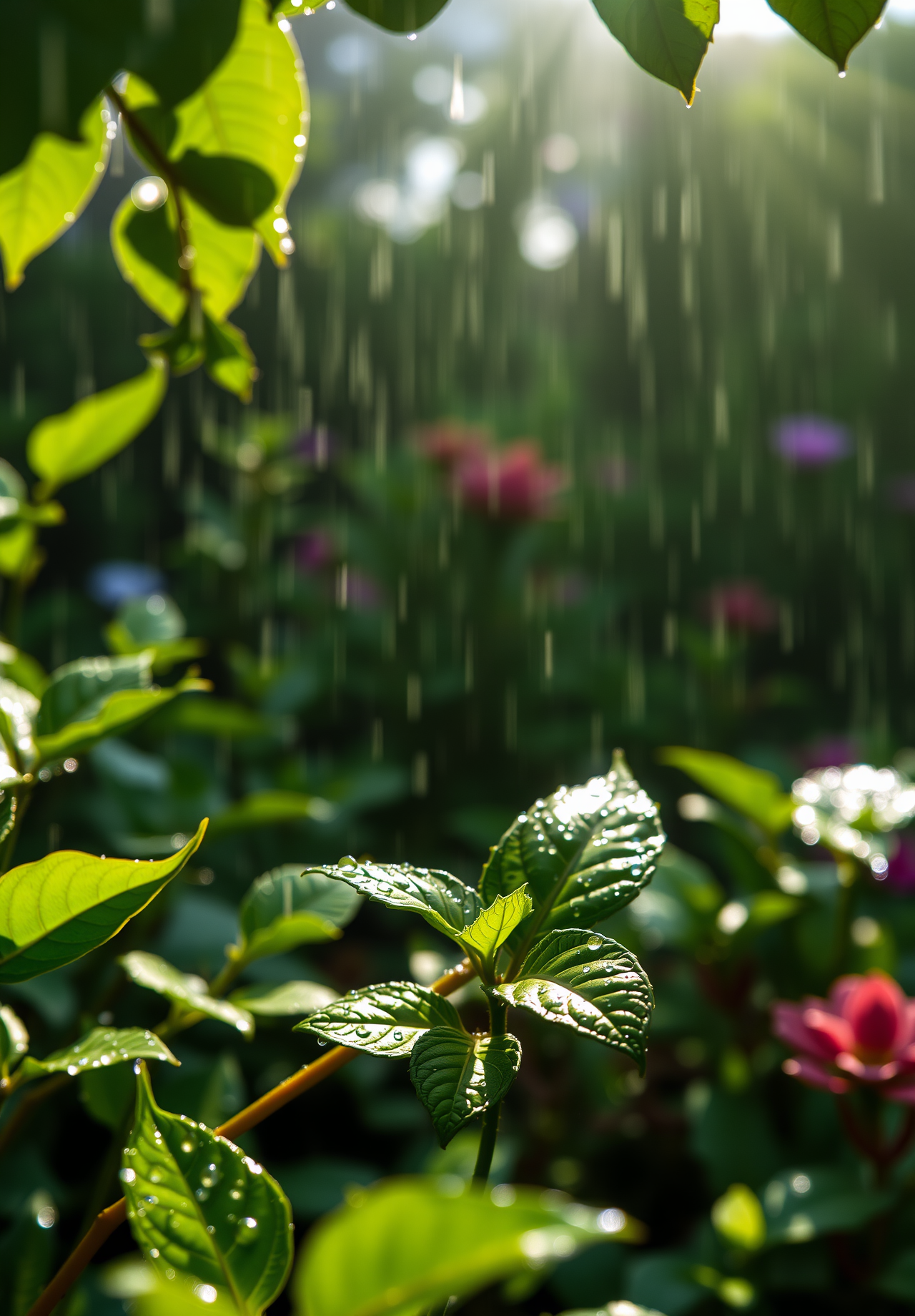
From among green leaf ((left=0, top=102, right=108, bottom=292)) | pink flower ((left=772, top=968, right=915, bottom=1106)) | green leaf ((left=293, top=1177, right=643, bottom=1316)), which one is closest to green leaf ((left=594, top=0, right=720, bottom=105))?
green leaf ((left=0, top=102, right=108, bottom=292))

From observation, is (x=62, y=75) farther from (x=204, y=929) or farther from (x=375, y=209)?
(x=375, y=209)

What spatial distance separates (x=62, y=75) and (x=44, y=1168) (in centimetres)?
77

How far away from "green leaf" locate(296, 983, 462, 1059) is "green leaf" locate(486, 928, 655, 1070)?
31 millimetres

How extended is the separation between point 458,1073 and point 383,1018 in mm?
37

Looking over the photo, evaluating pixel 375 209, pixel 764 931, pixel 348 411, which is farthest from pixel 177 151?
pixel 375 209

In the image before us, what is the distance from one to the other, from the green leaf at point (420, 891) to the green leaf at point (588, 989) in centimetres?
3

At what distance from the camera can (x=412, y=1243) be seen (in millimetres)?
214

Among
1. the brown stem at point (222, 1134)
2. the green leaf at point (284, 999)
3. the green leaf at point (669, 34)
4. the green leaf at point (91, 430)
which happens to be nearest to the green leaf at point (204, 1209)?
the brown stem at point (222, 1134)

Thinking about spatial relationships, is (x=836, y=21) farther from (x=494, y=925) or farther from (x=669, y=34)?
(x=494, y=925)

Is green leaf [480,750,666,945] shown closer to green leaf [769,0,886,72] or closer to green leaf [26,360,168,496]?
green leaf [769,0,886,72]

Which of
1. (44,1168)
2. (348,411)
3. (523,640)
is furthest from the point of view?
(348,411)

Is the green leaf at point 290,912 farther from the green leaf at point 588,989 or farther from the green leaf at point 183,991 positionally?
the green leaf at point 588,989

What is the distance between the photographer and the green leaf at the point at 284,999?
1.82ft

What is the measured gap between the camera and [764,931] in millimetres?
1023
